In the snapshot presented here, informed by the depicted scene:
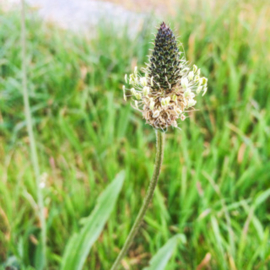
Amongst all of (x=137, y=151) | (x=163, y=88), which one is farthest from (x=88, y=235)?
(x=163, y=88)

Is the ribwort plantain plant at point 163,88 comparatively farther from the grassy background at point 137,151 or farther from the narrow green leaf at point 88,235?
the grassy background at point 137,151

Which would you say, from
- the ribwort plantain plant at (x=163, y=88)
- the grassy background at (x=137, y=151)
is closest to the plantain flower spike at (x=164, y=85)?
the ribwort plantain plant at (x=163, y=88)

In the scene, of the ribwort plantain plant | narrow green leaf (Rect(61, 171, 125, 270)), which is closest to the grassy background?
narrow green leaf (Rect(61, 171, 125, 270))

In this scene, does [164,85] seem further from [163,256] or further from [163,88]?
[163,256]

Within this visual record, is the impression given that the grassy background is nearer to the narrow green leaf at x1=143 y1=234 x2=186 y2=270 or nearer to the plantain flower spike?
the narrow green leaf at x1=143 y1=234 x2=186 y2=270

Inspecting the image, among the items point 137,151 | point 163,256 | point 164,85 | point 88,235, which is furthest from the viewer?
point 137,151

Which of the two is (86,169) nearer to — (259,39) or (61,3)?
(259,39)
